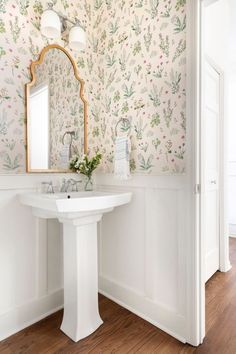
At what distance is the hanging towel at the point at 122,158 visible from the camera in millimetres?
1854

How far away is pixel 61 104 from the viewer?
194 centimetres

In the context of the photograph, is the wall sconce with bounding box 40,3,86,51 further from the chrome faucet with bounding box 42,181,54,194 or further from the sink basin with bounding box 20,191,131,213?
the sink basin with bounding box 20,191,131,213

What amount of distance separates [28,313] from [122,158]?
4.40 feet

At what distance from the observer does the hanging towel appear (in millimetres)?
1854

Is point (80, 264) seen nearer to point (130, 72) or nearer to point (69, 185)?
point (69, 185)

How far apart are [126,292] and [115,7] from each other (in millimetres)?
2424

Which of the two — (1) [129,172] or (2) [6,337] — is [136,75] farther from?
(2) [6,337]

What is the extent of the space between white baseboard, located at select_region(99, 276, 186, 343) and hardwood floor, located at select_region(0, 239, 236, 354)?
0.04 m

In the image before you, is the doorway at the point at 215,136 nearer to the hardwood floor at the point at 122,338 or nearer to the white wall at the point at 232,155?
the hardwood floor at the point at 122,338

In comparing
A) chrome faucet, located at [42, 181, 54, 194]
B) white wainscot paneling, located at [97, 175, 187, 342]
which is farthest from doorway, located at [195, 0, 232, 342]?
Answer: chrome faucet, located at [42, 181, 54, 194]

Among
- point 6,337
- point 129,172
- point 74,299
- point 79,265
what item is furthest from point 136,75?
point 6,337

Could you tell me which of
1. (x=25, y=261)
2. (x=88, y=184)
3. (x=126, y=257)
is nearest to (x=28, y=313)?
(x=25, y=261)

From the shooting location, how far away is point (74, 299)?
1.58 metres

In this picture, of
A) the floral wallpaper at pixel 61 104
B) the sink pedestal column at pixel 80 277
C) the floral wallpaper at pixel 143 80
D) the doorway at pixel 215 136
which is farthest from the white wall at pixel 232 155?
the sink pedestal column at pixel 80 277
